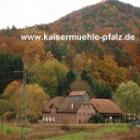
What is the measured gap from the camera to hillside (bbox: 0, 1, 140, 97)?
98312 mm

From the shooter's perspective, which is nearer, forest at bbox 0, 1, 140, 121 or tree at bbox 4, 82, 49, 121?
tree at bbox 4, 82, 49, 121

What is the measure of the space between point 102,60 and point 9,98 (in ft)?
121

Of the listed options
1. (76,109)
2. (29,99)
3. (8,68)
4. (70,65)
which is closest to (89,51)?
(70,65)

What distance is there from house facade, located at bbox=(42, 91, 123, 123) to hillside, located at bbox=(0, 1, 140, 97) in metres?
9.64

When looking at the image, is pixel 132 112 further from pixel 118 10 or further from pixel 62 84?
pixel 118 10

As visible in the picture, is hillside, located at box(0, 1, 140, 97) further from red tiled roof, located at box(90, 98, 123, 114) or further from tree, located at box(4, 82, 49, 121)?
tree, located at box(4, 82, 49, 121)

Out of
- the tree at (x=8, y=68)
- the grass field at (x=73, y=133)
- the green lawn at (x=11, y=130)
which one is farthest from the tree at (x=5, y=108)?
the green lawn at (x=11, y=130)

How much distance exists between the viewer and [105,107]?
7906cm

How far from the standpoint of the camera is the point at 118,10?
520ft

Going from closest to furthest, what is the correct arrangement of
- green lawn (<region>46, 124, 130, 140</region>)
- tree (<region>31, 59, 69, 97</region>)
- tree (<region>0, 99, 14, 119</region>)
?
green lawn (<region>46, 124, 130, 140</region>) → tree (<region>0, 99, 14, 119</region>) → tree (<region>31, 59, 69, 97</region>)

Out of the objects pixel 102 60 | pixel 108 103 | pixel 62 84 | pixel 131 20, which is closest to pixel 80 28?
pixel 131 20

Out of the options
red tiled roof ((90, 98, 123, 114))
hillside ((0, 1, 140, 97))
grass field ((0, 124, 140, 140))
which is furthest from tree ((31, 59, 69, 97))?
grass field ((0, 124, 140, 140))

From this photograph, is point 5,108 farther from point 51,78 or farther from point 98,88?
point 98,88

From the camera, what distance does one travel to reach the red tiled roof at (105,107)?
78.4m
